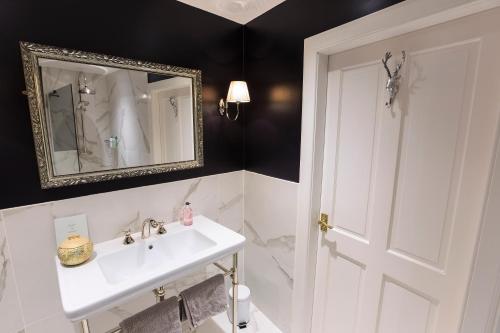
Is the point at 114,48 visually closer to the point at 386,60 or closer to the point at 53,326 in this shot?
the point at 386,60

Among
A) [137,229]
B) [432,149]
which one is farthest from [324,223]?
[137,229]

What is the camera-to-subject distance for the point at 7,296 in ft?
3.71

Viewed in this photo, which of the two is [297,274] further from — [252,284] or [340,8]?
[340,8]

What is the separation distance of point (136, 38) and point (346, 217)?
1542mm

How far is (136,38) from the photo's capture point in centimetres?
135

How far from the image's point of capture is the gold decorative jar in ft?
3.55

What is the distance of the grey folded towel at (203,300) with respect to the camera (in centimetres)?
136

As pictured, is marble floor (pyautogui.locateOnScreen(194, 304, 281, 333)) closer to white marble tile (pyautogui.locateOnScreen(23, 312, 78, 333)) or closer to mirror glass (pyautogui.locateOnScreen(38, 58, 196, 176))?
A: white marble tile (pyautogui.locateOnScreen(23, 312, 78, 333))

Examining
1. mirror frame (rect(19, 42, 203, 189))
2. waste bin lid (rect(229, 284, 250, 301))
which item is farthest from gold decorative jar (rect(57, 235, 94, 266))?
waste bin lid (rect(229, 284, 250, 301))

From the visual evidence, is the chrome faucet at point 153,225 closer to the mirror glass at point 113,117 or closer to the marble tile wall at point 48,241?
the marble tile wall at point 48,241

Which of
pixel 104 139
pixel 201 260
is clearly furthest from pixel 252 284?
pixel 104 139

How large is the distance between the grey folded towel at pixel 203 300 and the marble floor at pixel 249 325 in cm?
54

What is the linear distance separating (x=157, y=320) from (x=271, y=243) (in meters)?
0.87

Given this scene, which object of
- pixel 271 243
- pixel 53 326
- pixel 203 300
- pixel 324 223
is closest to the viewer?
pixel 53 326
